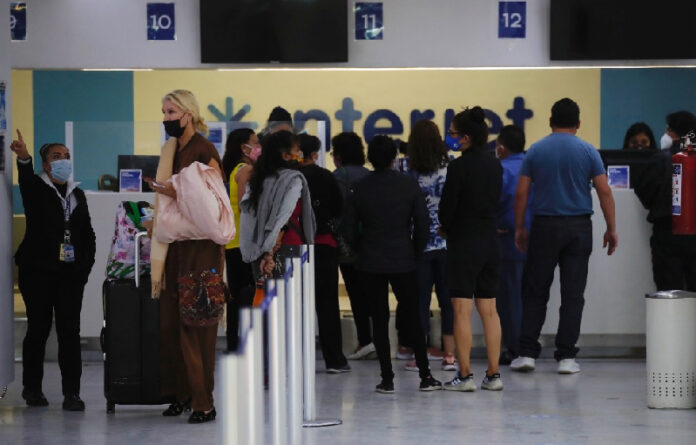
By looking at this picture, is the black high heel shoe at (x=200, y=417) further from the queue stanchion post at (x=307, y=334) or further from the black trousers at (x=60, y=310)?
the black trousers at (x=60, y=310)

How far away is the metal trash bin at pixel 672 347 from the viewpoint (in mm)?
6957

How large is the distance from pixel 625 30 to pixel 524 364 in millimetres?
2835

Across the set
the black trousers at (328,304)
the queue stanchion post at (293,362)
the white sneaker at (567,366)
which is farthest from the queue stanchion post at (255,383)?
the white sneaker at (567,366)

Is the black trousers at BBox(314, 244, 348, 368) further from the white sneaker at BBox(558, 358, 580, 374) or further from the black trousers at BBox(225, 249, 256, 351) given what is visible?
the white sneaker at BBox(558, 358, 580, 374)

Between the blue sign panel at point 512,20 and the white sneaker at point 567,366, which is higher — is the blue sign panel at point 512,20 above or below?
above

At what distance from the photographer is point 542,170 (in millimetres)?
8086

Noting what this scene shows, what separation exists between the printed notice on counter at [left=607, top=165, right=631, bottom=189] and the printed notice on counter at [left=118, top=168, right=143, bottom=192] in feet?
10.9

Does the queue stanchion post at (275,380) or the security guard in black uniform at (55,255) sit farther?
the security guard in black uniform at (55,255)

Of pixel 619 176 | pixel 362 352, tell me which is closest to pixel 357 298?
pixel 362 352

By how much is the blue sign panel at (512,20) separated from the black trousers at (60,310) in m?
4.02

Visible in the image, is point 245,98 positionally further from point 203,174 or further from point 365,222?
point 203,174

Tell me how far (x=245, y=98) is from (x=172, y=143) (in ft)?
21.3

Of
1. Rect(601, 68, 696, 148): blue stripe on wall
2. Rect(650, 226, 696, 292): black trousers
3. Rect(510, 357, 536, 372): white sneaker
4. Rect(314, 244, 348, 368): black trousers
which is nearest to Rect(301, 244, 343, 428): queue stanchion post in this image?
Rect(314, 244, 348, 368): black trousers

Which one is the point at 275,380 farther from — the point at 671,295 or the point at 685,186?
the point at 685,186
